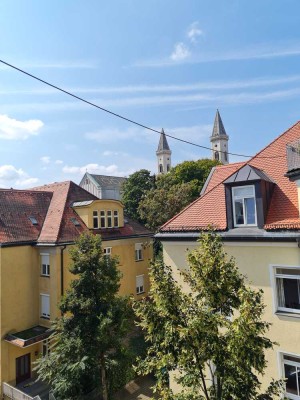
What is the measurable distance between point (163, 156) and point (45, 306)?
96.4 m

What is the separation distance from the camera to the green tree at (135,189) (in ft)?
137

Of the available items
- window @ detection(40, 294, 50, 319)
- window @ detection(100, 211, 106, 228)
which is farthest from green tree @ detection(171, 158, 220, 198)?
window @ detection(40, 294, 50, 319)

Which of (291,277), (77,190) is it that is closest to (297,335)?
(291,277)

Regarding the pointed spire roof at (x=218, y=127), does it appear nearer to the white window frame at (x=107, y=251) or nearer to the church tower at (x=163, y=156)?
the church tower at (x=163, y=156)

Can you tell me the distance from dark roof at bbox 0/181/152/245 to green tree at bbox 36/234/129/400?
6.96 metres

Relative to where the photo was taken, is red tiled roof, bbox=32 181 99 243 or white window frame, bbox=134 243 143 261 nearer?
red tiled roof, bbox=32 181 99 243

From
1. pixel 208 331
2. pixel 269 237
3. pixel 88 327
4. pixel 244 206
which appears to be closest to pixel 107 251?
pixel 88 327

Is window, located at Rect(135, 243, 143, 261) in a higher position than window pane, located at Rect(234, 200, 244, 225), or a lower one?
lower

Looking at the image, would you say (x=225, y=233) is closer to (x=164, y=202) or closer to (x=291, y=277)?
(x=291, y=277)

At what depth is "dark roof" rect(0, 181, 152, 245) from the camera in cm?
2023

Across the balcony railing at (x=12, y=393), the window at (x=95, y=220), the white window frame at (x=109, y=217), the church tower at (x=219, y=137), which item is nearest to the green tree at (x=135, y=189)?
→ the white window frame at (x=109, y=217)

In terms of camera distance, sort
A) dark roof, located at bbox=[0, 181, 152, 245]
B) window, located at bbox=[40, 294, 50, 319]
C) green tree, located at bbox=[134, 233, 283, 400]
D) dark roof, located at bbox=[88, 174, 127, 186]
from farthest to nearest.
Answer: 1. dark roof, located at bbox=[88, 174, 127, 186]
2. dark roof, located at bbox=[0, 181, 152, 245]
3. window, located at bbox=[40, 294, 50, 319]
4. green tree, located at bbox=[134, 233, 283, 400]

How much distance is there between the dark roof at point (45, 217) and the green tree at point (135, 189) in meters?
15.1

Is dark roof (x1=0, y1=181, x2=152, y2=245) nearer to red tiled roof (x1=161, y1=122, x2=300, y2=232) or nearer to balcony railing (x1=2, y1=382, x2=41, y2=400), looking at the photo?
balcony railing (x1=2, y1=382, x2=41, y2=400)
